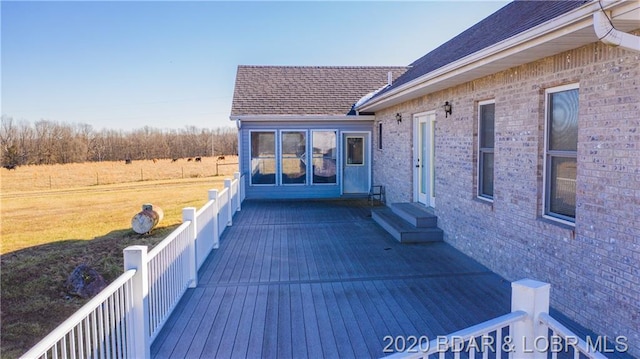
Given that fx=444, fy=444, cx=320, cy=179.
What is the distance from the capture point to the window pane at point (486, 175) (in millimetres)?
6199

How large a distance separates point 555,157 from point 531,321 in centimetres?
294

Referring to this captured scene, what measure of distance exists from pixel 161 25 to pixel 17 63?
11977 mm

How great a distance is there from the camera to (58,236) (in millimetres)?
10781

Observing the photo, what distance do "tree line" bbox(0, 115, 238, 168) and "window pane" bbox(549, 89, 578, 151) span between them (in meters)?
37.1

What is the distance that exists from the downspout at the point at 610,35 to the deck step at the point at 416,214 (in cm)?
494

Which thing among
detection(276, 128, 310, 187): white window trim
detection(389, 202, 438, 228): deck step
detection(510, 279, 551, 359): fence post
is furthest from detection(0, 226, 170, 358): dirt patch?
detection(510, 279, 551, 359): fence post

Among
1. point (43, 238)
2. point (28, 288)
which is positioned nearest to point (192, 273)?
point (28, 288)

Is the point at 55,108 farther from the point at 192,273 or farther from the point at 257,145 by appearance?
the point at 192,273

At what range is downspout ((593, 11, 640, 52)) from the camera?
3.11 metres

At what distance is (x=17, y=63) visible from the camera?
26328 mm

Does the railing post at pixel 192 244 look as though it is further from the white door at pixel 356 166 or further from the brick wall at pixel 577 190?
the white door at pixel 356 166

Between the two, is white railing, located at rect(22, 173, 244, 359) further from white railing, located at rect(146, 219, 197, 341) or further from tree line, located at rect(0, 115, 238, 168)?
tree line, located at rect(0, 115, 238, 168)

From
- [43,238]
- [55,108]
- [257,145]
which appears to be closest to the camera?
[43,238]

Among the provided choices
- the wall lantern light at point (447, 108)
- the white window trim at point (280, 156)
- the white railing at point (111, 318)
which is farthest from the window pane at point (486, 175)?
the white window trim at point (280, 156)
